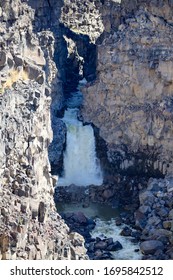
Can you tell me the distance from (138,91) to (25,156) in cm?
1468

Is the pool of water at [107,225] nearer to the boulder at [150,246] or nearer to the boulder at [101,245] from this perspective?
the boulder at [150,246]

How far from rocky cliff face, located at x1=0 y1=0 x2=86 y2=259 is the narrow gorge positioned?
0.32ft

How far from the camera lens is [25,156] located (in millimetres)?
35188

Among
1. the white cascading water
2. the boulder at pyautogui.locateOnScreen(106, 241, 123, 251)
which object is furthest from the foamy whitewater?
the white cascading water

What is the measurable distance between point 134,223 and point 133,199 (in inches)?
146

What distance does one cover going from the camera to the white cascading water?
164 feet

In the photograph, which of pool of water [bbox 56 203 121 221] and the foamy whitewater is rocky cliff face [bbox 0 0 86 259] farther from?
pool of water [bbox 56 203 121 221]

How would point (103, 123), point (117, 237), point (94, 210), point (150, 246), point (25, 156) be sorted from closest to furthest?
1. point (25, 156)
2. point (150, 246)
3. point (117, 237)
4. point (94, 210)
5. point (103, 123)

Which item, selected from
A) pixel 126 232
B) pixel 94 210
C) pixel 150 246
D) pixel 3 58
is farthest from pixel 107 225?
pixel 3 58

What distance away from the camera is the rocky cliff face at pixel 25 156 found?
97.2ft

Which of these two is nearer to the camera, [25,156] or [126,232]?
[25,156]

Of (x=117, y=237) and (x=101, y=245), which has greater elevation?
(x=101, y=245)

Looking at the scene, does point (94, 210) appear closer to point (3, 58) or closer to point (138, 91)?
point (138, 91)
